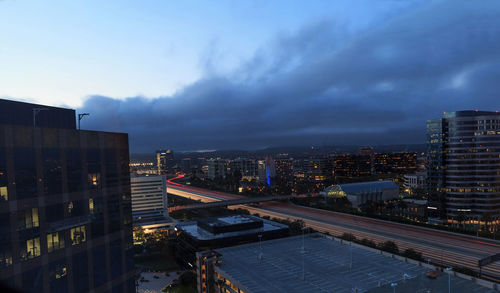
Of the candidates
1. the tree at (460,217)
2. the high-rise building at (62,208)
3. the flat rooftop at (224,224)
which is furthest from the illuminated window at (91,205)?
the tree at (460,217)

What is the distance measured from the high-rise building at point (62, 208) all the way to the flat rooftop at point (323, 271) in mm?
22915

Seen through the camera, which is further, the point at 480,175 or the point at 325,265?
the point at 480,175

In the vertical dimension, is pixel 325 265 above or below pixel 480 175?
below

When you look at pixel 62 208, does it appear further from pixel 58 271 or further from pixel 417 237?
pixel 417 237

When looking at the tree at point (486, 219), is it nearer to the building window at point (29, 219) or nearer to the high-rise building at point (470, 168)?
the high-rise building at point (470, 168)

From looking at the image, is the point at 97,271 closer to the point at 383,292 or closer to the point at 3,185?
the point at 3,185

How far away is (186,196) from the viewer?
6526 inches

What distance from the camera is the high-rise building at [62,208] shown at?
663 inches

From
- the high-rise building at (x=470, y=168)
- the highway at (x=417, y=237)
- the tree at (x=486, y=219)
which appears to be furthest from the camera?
the high-rise building at (x=470, y=168)

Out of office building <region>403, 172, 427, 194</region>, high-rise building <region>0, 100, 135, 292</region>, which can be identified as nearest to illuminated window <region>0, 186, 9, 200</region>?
high-rise building <region>0, 100, 135, 292</region>

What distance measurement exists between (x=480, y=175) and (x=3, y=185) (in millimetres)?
113309

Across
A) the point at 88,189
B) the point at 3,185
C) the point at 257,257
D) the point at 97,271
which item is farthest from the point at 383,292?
the point at 3,185

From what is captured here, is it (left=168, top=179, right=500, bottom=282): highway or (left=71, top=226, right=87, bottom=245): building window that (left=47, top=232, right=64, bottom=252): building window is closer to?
(left=71, top=226, right=87, bottom=245): building window

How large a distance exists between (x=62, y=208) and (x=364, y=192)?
124 metres
